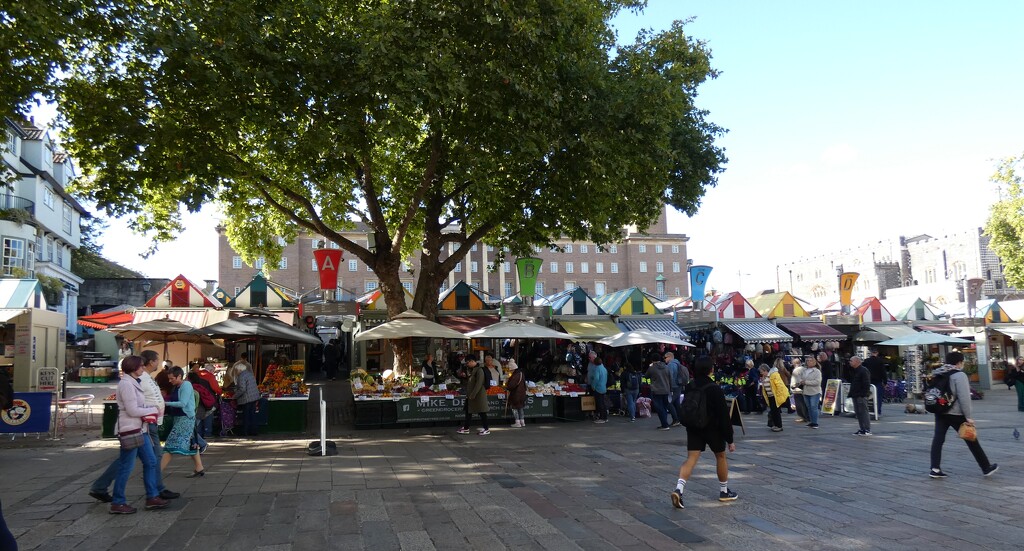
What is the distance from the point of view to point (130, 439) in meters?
6.68

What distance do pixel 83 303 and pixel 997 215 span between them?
5394 centimetres

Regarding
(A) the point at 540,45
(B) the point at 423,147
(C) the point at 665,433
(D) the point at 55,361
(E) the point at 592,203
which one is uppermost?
(A) the point at 540,45

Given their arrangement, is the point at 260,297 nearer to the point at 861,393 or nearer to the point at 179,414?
the point at 179,414

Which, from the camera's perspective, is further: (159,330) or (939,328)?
(939,328)

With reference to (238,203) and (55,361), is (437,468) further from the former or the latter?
(55,361)

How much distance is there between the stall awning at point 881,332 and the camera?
2430cm

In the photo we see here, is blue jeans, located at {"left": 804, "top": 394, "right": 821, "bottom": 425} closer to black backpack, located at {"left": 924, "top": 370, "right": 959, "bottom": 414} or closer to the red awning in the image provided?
black backpack, located at {"left": 924, "top": 370, "right": 959, "bottom": 414}

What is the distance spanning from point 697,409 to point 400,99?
24.1 ft

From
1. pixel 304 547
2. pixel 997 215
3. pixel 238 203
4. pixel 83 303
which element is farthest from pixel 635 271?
pixel 304 547

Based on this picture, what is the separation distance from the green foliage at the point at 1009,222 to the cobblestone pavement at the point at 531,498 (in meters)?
25.7

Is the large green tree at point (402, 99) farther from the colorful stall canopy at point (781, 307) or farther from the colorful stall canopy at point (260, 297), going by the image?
the colorful stall canopy at point (781, 307)

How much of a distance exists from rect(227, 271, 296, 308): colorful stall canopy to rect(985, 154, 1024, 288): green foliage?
Result: 32874 mm

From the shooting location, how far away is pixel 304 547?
5.69 metres

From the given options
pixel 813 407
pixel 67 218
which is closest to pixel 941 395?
pixel 813 407
